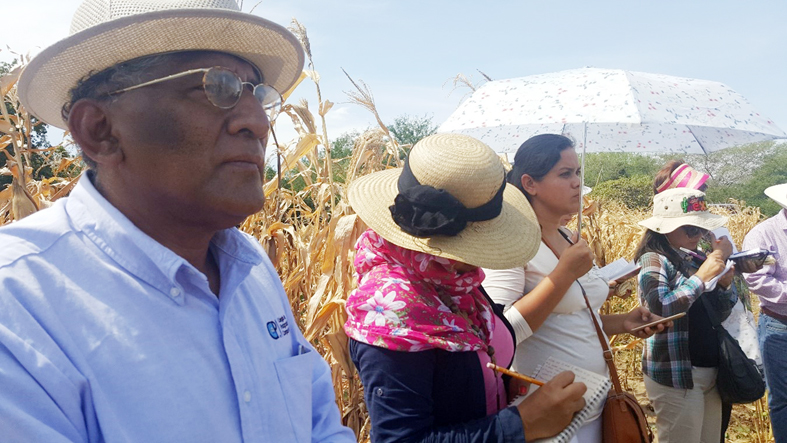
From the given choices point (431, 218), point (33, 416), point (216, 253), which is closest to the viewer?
point (33, 416)

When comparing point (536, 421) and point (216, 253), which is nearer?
point (216, 253)

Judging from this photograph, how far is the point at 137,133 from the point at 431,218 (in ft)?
2.66

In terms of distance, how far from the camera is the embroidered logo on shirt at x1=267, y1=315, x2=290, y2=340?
120cm

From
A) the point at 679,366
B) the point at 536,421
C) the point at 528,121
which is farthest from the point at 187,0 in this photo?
the point at 679,366

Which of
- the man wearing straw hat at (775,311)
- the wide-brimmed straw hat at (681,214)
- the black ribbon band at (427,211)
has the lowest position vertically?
the man wearing straw hat at (775,311)

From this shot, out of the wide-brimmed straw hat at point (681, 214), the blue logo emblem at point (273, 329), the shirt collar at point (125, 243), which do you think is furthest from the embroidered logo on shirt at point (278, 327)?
the wide-brimmed straw hat at point (681, 214)

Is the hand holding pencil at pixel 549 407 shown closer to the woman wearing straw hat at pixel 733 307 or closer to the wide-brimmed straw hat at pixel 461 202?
the wide-brimmed straw hat at pixel 461 202

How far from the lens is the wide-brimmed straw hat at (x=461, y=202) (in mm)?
1615

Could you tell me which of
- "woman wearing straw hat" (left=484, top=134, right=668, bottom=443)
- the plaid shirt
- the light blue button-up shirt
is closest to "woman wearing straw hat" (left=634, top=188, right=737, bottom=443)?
the plaid shirt

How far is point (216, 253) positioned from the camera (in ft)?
4.13

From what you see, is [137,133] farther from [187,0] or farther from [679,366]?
[679,366]

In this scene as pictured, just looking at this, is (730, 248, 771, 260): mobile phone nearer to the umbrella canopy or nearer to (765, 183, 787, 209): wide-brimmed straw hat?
the umbrella canopy

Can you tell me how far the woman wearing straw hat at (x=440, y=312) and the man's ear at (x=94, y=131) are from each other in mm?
789

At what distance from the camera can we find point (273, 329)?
1.21 metres
